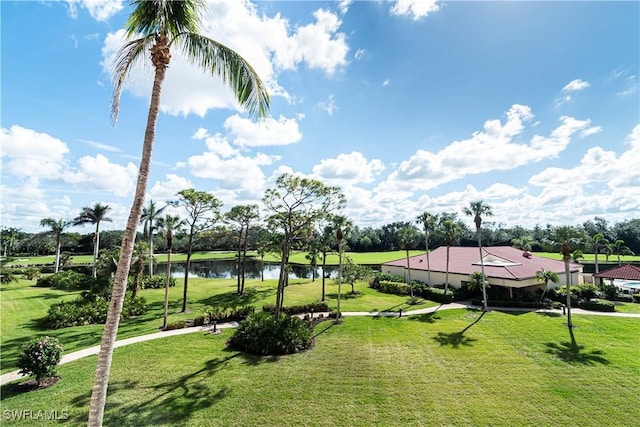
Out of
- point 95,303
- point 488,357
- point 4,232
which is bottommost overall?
point 488,357

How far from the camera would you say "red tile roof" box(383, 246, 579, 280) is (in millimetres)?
30689

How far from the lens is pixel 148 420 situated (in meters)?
9.49

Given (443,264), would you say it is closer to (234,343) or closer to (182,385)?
(234,343)

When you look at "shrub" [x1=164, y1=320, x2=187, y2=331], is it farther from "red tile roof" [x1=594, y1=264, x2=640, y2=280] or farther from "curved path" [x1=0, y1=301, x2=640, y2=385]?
"red tile roof" [x1=594, y1=264, x2=640, y2=280]

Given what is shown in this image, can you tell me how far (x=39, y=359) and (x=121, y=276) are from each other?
9.54 meters

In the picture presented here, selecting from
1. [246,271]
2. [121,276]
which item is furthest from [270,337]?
[246,271]

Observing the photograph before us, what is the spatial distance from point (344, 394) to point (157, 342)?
1138 centimetres

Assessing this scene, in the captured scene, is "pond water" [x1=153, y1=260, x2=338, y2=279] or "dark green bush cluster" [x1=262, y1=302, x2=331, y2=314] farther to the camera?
"pond water" [x1=153, y1=260, x2=338, y2=279]

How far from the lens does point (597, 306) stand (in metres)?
26.1

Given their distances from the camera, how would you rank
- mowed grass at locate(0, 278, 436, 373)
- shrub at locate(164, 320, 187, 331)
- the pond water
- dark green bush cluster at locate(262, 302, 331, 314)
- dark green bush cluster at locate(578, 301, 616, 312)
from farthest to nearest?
the pond water, dark green bush cluster at locate(578, 301, 616, 312), dark green bush cluster at locate(262, 302, 331, 314), shrub at locate(164, 320, 187, 331), mowed grass at locate(0, 278, 436, 373)

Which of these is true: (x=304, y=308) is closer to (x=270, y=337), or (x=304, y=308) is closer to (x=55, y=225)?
(x=270, y=337)

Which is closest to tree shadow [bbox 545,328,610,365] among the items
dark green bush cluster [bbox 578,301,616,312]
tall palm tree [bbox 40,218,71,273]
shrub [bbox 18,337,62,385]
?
dark green bush cluster [bbox 578,301,616,312]

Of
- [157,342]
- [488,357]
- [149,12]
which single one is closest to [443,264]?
[488,357]

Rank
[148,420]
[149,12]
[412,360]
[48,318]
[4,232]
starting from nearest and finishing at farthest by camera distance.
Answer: [149,12] → [148,420] → [412,360] → [48,318] → [4,232]
